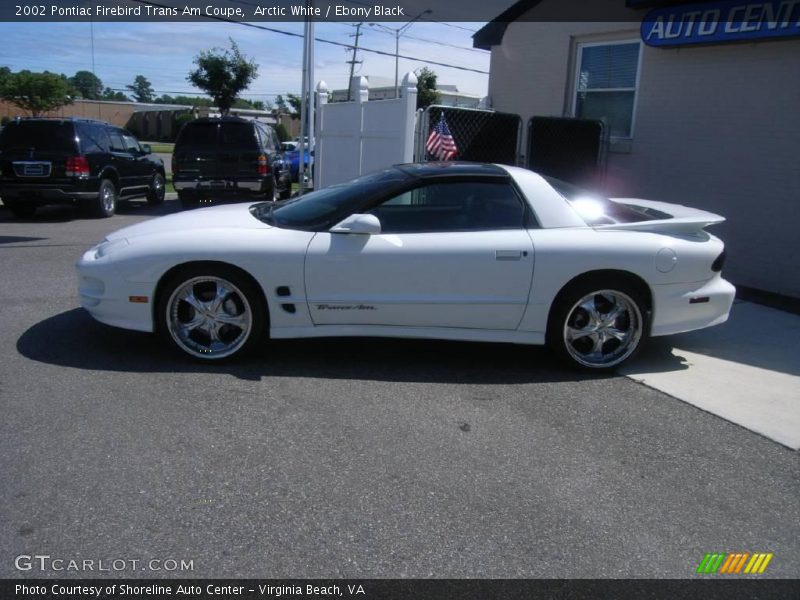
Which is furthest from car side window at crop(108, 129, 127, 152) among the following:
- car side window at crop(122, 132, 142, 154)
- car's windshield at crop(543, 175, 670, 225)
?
car's windshield at crop(543, 175, 670, 225)

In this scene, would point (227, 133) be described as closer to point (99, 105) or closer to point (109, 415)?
point (109, 415)

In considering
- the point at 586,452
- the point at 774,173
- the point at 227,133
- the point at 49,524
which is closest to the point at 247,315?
the point at 49,524

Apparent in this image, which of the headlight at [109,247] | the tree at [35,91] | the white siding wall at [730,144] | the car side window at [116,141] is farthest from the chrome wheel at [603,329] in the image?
the tree at [35,91]

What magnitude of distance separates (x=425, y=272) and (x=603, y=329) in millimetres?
1402

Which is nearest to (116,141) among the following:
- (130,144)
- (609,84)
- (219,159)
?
(130,144)

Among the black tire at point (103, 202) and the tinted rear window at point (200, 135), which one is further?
the tinted rear window at point (200, 135)

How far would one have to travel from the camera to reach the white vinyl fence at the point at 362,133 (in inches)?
357

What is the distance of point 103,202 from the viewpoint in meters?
12.6

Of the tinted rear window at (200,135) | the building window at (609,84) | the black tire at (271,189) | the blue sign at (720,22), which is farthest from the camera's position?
the black tire at (271,189)

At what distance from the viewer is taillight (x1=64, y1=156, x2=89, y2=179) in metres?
11.8

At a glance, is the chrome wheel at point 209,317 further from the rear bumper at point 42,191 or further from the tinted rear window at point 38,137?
the tinted rear window at point 38,137

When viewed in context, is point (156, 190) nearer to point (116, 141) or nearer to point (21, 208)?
point (116, 141)

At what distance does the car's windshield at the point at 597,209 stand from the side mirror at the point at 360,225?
1489mm

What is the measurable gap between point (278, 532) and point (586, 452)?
1.79m
